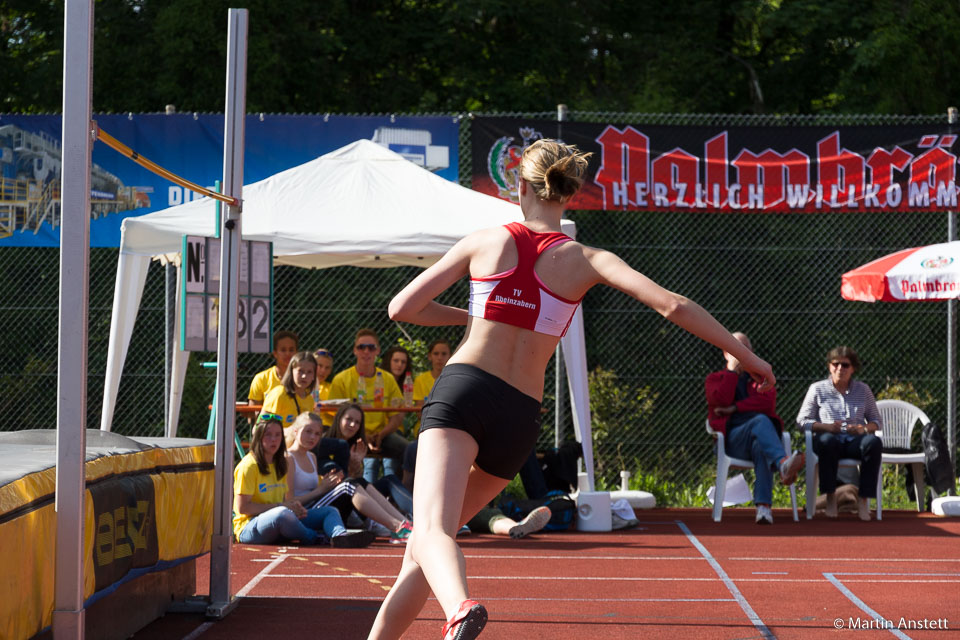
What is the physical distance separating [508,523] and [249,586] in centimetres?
280

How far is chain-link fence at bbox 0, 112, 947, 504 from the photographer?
39.8 ft

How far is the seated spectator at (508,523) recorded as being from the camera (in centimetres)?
847

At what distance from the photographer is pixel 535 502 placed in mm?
9297

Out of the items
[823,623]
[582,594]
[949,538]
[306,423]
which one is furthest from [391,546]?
[949,538]

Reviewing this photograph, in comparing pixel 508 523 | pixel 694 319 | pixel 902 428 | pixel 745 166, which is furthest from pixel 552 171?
pixel 902 428

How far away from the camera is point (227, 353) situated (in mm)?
5348

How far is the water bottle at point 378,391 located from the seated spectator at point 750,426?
2.69 metres

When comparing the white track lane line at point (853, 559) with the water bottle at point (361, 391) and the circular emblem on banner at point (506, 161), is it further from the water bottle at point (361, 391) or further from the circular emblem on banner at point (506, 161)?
the circular emblem on banner at point (506, 161)

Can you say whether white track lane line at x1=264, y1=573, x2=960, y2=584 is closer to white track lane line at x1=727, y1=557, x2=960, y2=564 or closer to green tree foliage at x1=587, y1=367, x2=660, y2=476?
white track lane line at x1=727, y1=557, x2=960, y2=564

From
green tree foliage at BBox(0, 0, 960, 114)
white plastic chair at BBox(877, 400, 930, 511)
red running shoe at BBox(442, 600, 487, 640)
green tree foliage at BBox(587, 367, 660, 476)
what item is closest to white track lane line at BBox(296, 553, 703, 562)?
white plastic chair at BBox(877, 400, 930, 511)

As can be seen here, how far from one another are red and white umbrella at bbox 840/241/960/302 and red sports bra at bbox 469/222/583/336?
7.05 meters

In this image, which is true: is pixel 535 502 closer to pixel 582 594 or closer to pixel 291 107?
pixel 582 594

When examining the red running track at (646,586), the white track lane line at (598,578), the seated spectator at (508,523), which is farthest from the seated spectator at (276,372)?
the white track lane line at (598,578)

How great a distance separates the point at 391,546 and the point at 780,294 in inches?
279
